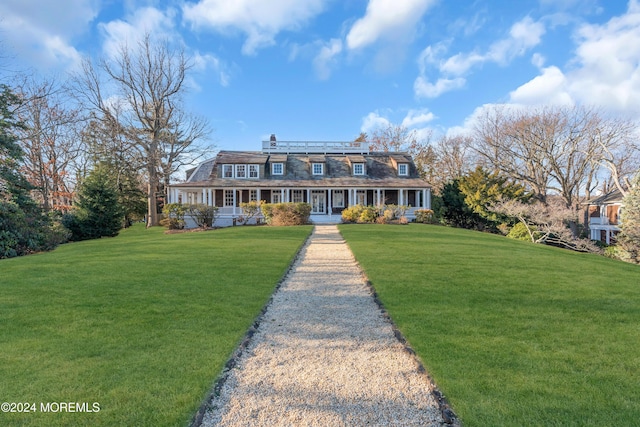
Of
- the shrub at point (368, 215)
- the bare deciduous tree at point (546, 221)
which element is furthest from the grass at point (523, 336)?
the shrub at point (368, 215)

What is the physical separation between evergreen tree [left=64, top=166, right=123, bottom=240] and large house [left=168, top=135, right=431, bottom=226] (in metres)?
6.25

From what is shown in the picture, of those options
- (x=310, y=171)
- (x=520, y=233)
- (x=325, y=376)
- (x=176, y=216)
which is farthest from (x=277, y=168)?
(x=325, y=376)

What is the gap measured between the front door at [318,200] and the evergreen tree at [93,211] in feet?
48.8

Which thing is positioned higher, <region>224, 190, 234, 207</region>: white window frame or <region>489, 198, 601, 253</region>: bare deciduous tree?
<region>224, 190, 234, 207</region>: white window frame

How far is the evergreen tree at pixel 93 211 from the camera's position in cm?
1975

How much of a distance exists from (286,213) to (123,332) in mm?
17095

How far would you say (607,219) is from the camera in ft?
97.7

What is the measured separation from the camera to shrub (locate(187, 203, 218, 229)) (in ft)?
72.2

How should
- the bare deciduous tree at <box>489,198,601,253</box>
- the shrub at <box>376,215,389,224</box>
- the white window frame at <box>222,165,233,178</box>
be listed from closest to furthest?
the bare deciduous tree at <box>489,198,601,253</box>
the shrub at <box>376,215,389,224</box>
the white window frame at <box>222,165,233,178</box>

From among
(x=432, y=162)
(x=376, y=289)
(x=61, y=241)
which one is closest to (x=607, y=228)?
(x=432, y=162)

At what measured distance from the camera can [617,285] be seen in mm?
7523

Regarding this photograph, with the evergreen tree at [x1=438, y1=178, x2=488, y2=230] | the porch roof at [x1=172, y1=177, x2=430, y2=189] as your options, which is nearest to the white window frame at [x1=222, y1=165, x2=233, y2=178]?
the porch roof at [x1=172, y1=177, x2=430, y2=189]

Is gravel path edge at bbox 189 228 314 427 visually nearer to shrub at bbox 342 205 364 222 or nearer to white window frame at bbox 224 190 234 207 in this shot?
shrub at bbox 342 205 364 222

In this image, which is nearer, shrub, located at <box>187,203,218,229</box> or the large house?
shrub, located at <box>187,203,218,229</box>
